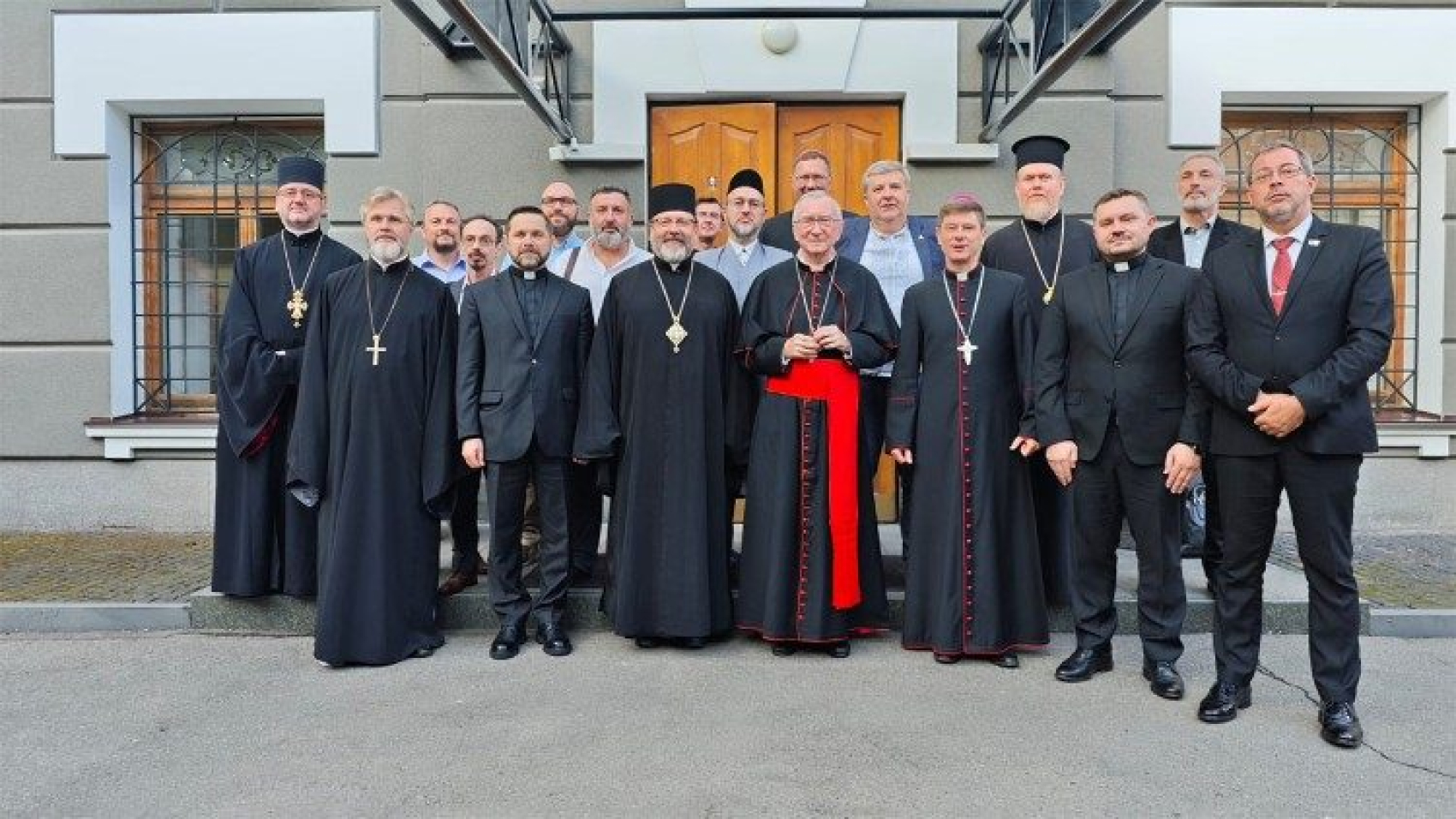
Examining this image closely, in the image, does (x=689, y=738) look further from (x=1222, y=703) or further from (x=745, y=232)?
(x=745, y=232)

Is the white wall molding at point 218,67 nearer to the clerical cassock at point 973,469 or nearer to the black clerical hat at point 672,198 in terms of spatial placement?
the black clerical hat at point 672,198

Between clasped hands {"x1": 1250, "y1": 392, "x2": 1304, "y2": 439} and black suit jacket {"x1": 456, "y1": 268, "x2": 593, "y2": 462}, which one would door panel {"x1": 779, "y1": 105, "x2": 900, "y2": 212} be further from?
clasped hands {"x1": 1250, "y1": 392, "x2": 1304, "y2": 439}

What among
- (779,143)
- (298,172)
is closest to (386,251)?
(298,172)

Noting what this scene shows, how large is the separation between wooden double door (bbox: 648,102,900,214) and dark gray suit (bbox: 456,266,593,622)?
103 inches

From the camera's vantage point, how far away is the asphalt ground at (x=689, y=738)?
3.31 meters

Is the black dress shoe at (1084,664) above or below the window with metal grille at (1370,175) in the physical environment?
below

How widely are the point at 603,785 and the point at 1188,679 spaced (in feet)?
8.37

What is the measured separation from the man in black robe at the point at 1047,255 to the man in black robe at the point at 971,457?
290 mm

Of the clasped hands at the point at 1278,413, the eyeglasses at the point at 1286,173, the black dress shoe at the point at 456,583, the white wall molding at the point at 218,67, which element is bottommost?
the black dress shoe at the point at 456,583

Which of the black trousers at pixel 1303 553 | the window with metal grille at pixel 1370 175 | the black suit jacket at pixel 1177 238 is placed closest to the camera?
the black trousers at pixel 1303 553

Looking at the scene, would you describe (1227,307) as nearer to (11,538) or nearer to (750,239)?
(750,239)

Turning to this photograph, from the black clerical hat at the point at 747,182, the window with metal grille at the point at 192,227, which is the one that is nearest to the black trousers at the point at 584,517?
the black clerical hat at the point at 747,182

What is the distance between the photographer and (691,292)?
16.2ft

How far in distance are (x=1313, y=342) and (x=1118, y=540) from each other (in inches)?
45.1
